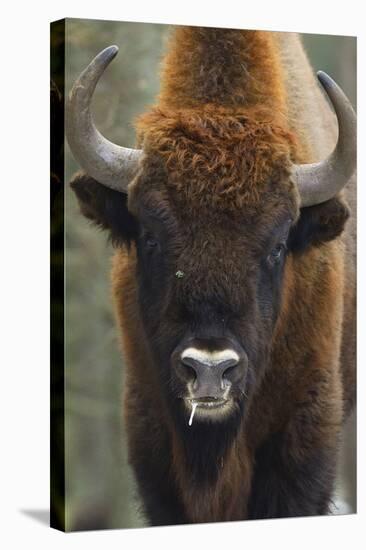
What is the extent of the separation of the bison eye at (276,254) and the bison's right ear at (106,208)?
2.39ft

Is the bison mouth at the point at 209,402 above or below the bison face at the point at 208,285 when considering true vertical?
below

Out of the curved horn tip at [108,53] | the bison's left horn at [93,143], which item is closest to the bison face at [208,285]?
the bison's left horn at [93,143]

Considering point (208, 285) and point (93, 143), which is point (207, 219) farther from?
point (93, 143)

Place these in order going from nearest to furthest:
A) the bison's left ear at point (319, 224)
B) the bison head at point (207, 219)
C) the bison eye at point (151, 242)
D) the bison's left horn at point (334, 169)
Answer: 1. the bison head at point (207, 219)
2. the bison eye at point (151, 242)
3. the bison's left horn at point (334, 169)
4. the bison's left ear at point (319, 224)

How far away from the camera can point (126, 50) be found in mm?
7266

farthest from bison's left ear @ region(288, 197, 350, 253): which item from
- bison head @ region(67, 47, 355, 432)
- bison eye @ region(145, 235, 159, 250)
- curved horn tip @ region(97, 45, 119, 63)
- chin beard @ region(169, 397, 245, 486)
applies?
curved horn tip @ region(97, 45, 119, 63)

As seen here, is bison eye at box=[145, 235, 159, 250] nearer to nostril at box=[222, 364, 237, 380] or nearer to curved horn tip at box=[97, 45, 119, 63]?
nostril at box=[222, 364, 237, 380]

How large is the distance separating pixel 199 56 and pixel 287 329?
1585mm

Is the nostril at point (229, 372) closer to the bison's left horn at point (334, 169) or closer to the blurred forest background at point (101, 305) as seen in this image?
the blurred forest background at point (101, 305)

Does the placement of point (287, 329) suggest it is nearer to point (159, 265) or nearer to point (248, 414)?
point (248, 414)

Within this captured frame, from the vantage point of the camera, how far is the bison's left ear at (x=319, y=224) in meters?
6.98

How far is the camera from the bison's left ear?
22.9 ft

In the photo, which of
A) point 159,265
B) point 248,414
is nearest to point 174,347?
point 159,265

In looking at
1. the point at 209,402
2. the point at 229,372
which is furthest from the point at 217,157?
the point at 209,402
